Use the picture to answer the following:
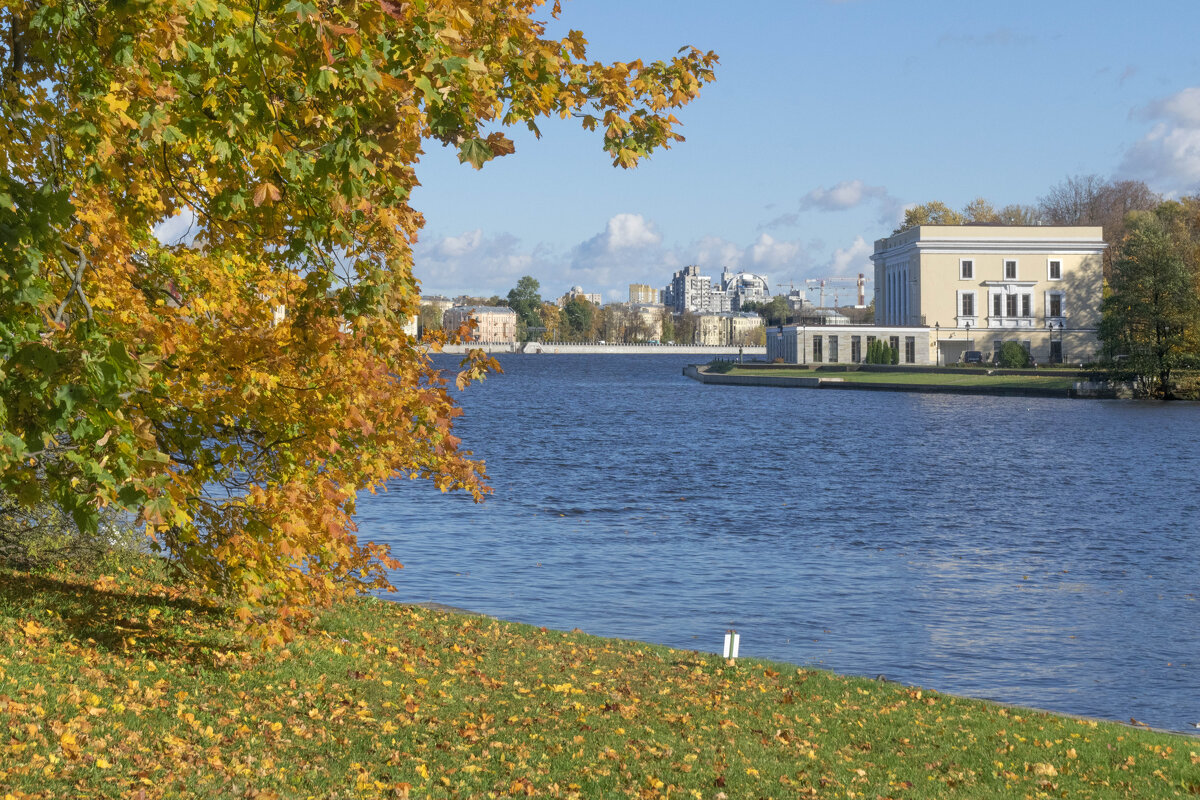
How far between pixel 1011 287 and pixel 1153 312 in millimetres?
37014

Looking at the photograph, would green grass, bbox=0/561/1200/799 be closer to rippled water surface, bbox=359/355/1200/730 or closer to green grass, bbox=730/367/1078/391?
rippled water surface, bbox=359/355/1200/730

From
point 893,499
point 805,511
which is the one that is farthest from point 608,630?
point 893,499

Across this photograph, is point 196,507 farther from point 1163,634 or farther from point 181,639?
point 1163,634

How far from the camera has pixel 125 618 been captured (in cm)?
1088

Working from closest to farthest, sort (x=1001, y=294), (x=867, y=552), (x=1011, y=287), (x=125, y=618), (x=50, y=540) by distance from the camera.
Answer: (x=125, y=618) → (x=50, y=540) → (x=867, y=552) → (x=1011, y=287) → (x=1001, y=294)

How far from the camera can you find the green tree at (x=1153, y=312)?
71.2 m

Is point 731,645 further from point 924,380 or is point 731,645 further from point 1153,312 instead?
point 924,380

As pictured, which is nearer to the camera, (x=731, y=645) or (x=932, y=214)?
(x=731, y=645)

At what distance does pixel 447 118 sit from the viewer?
Result: 21.4 ft

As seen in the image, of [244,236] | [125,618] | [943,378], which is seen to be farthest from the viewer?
[943,378]

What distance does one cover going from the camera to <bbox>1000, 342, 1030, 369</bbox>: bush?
96500 mm

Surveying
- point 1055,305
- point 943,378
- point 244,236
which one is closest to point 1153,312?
point 943,378

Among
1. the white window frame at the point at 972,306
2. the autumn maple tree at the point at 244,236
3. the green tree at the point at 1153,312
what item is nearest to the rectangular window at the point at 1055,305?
the white window frame at the point at 972,306

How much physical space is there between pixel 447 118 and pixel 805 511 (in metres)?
25.1
